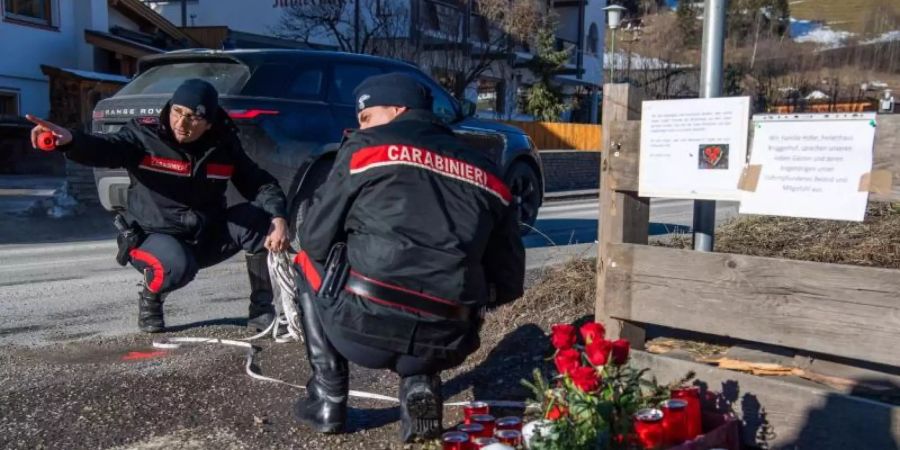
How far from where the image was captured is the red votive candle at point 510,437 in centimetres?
312

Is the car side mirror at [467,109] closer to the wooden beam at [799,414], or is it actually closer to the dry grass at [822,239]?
the dry grass at [822,239]

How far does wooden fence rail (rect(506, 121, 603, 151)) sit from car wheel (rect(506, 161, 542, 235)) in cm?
1867

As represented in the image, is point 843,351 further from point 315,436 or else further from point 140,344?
point 140,344

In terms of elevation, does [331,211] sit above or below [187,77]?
below

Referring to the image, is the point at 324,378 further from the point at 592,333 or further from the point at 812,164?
the point at 812,164

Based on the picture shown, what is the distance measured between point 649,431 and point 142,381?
2.60 meters

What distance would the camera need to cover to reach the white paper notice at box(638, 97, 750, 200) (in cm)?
388

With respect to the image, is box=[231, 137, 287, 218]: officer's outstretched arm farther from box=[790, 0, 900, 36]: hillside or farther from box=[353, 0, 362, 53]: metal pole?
box=[790, 0, 900, 36]: hillside

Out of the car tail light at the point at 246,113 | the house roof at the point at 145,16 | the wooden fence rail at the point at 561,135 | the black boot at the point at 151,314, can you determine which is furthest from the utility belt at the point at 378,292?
the wooden fence rail at the point at 561,135

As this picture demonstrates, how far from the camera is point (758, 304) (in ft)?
12.4

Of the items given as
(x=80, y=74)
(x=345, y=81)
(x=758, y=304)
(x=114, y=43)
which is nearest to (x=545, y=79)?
(x=114, y=43)

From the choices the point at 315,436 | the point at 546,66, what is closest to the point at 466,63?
the point at 546,66

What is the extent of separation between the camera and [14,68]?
2094 cm

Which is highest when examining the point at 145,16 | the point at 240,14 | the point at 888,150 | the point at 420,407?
the point at 240,14
